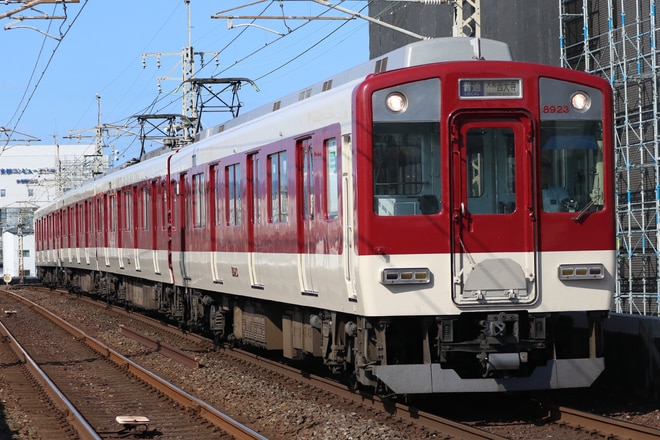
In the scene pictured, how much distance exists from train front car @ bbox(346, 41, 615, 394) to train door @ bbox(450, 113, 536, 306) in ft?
0.04

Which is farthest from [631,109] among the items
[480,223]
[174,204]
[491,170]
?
[480,223]

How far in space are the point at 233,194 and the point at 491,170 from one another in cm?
523

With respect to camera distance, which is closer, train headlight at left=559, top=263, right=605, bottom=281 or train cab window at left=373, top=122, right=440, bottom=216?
train cab window at left=373, top=122, right=440, bottom=216

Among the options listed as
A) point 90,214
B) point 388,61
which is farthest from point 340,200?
point 90,214

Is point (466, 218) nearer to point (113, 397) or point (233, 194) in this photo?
point (113, 397)

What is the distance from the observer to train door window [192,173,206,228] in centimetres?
1602

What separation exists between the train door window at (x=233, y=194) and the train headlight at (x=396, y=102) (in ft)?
15.2

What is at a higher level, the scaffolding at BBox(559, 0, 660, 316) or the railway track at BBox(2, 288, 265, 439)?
the scaffolding at BBox(559, 0, 660, 316)

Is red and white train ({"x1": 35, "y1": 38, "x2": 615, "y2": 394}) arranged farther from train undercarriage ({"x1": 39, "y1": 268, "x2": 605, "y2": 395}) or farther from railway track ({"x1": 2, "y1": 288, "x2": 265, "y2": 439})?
railway track ({"x1": 2, "y1": 288, "x2": 265, "y2": 439})

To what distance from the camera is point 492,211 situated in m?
9.55

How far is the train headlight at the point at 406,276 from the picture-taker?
9312mm

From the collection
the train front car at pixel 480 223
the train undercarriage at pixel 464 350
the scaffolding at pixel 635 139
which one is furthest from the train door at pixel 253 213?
the scaffolding at pixel 635 139

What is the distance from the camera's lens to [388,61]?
1020 centimetres

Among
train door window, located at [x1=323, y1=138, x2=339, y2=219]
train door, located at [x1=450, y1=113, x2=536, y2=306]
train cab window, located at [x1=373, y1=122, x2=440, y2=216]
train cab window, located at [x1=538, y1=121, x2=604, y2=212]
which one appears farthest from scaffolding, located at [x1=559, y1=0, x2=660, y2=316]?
train cab window, located at [x1=373, y1=122, x2=440, y2=216]
